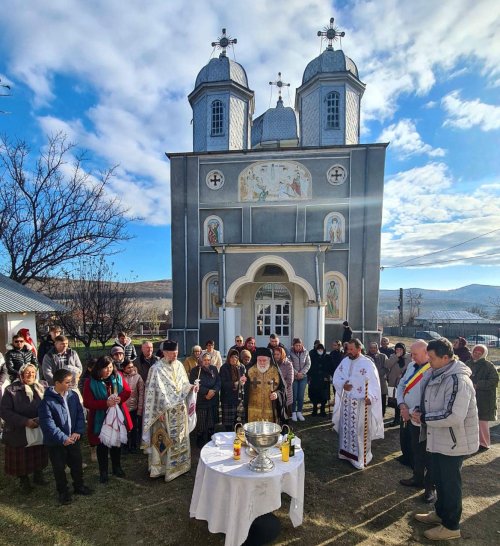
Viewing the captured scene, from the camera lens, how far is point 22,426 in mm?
4359

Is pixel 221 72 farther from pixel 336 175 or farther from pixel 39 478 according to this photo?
pixel 39 478

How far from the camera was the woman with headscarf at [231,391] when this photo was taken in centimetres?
585

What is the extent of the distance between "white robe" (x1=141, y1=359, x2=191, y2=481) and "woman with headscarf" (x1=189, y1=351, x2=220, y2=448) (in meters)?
0.86

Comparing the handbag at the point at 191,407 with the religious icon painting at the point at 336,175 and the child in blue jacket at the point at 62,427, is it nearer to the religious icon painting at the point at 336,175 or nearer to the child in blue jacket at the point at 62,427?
the child in blue jacket at the point at 62,427

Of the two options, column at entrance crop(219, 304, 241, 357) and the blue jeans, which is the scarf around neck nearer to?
the blue jeans

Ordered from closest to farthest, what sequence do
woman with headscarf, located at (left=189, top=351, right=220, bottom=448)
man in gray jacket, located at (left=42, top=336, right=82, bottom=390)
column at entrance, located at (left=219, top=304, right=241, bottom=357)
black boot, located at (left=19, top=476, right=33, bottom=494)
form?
1. black boot, located at (left=19, top=476, right=33, bottom=494)
2. woman with headscarf, located at (left=189, top=351, right=220, bottom=448)
3. man in gray jacket, located at (left=42, top=336, right=82, bottom=390)
4. column at entrance, located at (left=219, top=304, right=241, bottom=357)

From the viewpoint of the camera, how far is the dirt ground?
368 centimetres

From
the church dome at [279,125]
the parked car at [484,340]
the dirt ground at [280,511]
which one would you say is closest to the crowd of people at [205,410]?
the dirt ground at [280,511]

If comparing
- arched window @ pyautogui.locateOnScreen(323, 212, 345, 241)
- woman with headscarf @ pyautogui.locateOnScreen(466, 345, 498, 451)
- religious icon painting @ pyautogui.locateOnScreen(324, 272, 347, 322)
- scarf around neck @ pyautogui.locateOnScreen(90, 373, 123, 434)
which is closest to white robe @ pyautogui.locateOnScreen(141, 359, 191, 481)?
scarf around neck @ pyautogui.locateOnScreen(90, 373, 123, 434)

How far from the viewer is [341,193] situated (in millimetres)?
15195

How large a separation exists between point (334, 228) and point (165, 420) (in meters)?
12.4

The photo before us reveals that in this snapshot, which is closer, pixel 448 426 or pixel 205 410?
pixel 448 426

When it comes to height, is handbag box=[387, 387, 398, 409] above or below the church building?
below

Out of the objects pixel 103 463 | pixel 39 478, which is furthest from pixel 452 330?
pixel 39 478
